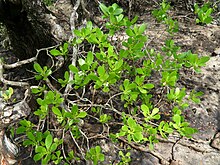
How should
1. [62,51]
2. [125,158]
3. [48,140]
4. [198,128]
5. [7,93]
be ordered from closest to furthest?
[48,140] < [7,93] < [62,51] < [125,158] < [198,128]

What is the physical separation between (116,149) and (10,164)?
2.44 feet

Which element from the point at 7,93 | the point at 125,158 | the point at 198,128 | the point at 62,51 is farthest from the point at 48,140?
the point at 198,128

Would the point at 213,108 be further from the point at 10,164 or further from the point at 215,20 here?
the point at 10,164

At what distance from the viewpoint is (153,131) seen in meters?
1.49

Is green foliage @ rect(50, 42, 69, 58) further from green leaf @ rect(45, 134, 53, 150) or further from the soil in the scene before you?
the soil

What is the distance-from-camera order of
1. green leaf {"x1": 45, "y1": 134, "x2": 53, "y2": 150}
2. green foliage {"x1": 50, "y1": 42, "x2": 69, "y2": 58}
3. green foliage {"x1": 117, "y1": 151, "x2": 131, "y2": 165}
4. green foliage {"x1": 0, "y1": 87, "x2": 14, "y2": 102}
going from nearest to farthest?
green leaf {"x1": 45, "y1": 134, "x2": 53, "y2": 150} → green foliage {"x1": 0, "y1": 87, "x2": 14, "y2": 102} → green foliage {"x1": 50, "y1": 42, "x2": 69, "y2": 58} → green foliage {"x1": 117, "y1": 151, "x2": 131, "y2": 165}

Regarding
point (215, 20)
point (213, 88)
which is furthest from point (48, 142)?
point (215, 20)

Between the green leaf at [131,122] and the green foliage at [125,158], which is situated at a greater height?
the green leaf at [131,122]

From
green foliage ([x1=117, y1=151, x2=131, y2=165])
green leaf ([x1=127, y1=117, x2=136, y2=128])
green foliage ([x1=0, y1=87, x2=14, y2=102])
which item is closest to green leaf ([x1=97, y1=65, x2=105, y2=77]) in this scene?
green leaf ([x1=127, y1=117, x2=136, y2=128])

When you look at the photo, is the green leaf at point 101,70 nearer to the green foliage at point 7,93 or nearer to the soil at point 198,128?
the green foliage at point 7,93

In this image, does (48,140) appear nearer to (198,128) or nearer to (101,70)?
(101,70)

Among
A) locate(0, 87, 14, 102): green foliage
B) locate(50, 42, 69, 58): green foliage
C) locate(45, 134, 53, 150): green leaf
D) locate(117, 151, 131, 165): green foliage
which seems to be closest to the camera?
locate(45, 134, 53, 150): green leaf

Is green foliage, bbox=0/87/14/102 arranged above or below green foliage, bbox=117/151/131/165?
above

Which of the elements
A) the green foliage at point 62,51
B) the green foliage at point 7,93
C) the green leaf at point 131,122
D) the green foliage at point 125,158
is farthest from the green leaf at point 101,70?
the green foliage at point 125,158
